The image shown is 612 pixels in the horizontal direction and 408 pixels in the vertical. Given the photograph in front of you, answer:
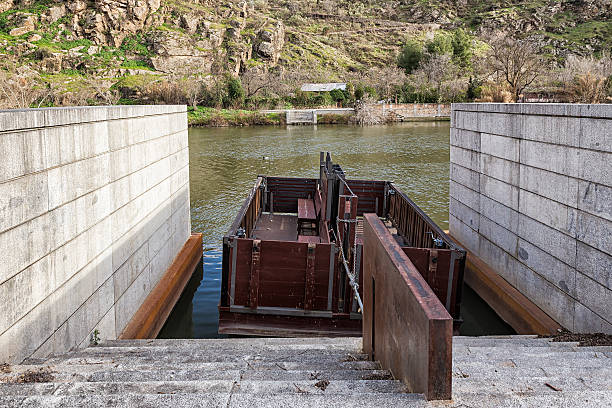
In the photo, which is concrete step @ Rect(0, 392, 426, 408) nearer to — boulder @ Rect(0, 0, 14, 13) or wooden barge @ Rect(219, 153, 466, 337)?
wooden barge @ Rect(219, 153, 466, 337)

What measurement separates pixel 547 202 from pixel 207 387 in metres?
5.73

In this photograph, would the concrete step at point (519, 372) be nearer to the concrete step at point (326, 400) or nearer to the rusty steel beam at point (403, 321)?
the rusty steel beam at point (403, 321)

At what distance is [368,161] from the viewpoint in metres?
29.8

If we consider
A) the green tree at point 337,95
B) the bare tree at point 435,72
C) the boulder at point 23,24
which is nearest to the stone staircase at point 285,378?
the green tree at point 337,95

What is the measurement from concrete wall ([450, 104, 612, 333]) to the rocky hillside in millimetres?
59332

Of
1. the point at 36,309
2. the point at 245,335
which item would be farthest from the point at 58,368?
the point at 245,335

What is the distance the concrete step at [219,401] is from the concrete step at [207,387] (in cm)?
14

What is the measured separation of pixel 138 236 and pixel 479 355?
498 cm

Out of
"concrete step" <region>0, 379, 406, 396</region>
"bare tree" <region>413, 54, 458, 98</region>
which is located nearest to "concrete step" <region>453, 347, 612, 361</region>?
"concrete step" <region>0, 379, 406, 396</region>

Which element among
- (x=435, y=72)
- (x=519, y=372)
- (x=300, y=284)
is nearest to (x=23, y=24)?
(x=435, y=72)

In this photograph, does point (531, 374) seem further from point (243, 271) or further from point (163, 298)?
point (163, 298)

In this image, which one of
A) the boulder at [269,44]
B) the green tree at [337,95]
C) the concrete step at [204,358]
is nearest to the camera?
the concrete step at [204,358]

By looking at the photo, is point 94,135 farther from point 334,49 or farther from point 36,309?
point 334,49

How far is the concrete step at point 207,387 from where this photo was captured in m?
3.24
